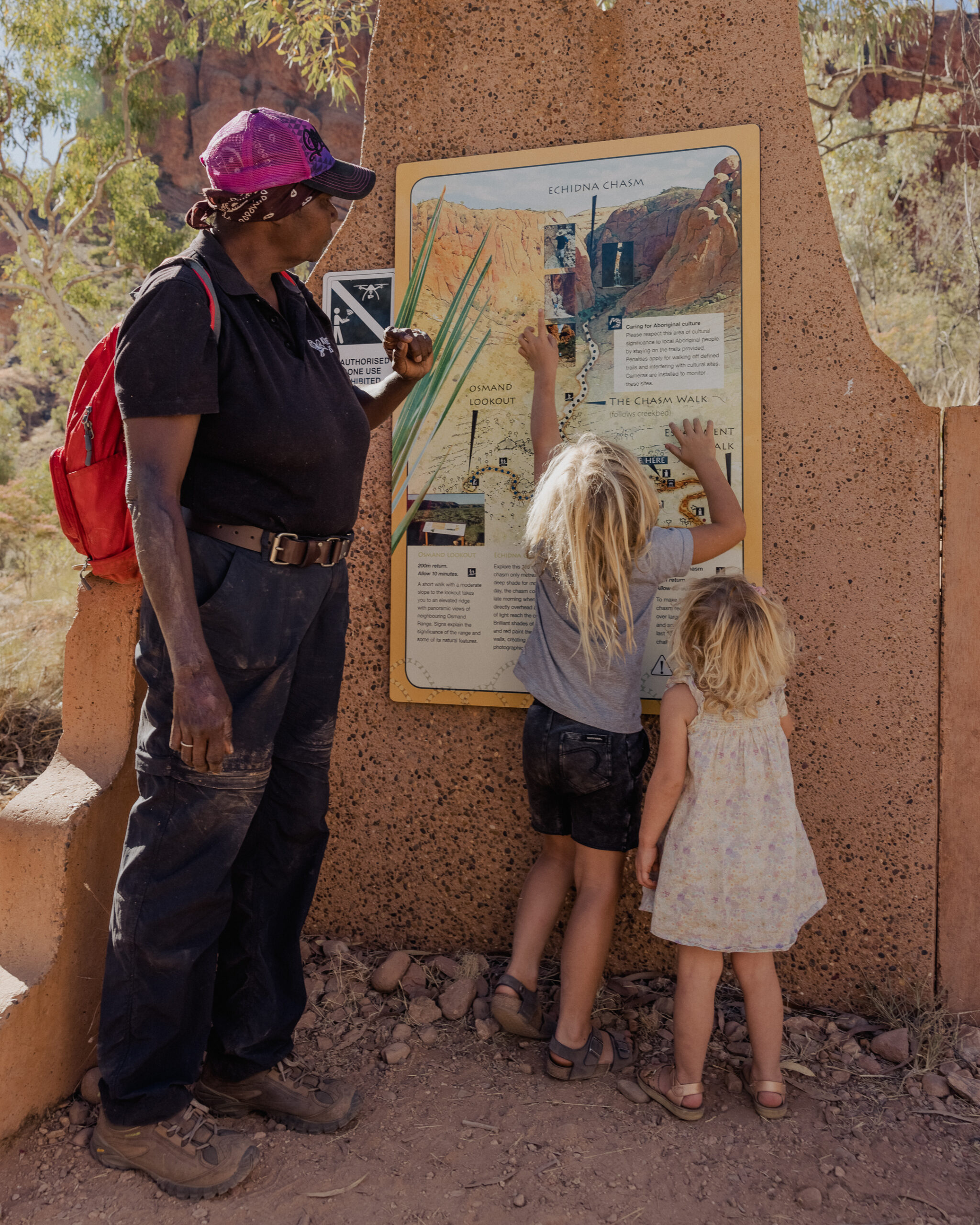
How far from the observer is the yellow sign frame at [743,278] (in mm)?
2645

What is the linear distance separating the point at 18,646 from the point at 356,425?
414cm

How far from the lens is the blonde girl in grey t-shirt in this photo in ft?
7.70

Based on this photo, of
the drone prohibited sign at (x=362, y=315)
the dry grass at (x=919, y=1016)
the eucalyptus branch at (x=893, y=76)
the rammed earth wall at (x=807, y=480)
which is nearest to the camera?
the dry grass at (x=919, y=1016)

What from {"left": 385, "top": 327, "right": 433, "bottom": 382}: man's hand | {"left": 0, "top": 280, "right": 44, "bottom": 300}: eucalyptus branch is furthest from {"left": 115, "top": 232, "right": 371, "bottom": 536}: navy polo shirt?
{"left": 0, "top": 280, "right": 44, "bottom": 300}: eucalyptus branch

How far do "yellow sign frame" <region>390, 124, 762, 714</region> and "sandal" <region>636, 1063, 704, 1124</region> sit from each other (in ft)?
3.26

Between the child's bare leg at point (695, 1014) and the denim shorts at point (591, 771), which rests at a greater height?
the denim shorts at point (591, 771)

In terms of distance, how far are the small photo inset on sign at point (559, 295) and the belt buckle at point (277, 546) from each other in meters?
1.29

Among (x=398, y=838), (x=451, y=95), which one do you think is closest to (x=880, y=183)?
(x=451, y=95)

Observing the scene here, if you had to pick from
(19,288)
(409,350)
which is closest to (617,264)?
(409,350)

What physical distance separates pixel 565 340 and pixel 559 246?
0.96 ft

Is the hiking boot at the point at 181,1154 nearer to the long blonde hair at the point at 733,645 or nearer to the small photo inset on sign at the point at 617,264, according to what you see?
the long blonde hair at the point at 733,645

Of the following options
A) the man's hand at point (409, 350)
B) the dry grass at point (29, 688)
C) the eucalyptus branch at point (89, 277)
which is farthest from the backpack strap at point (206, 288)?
the eucalyptus branch at point (89, 277)

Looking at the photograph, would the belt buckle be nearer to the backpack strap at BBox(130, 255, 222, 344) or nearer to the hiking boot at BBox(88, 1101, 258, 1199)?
the backpack strap at BBox(130, 255, 222, 344)

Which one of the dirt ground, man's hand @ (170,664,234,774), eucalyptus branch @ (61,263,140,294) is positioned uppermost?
eucalyptus branch @ (61,263,140,294)
